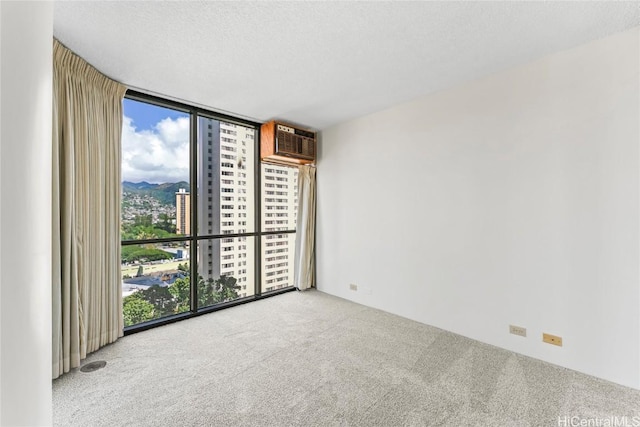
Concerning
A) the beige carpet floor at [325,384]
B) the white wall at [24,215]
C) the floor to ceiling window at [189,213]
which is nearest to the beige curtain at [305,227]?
the floor to ceiling window at [189,213]

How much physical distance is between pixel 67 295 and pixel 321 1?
2.70 m

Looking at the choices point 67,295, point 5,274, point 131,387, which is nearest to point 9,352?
point 5,274

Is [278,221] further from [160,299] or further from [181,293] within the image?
[160,299]

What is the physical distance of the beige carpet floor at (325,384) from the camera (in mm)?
1658

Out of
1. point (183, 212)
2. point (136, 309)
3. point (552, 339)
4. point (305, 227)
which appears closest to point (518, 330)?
point (552, 339)

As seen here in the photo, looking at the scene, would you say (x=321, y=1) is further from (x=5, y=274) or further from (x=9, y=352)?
(x=9, y=352)

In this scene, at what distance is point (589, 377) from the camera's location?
2.02 m

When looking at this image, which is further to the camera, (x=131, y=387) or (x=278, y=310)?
(x=278, y=310)

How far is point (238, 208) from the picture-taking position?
3.75 m

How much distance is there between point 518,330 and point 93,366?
3.47 metres

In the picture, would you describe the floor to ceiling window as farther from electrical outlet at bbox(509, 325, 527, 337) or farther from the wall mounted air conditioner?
electrical outlet at bbox(509, 325, 527, 337)

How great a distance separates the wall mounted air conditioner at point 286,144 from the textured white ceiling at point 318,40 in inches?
33.1

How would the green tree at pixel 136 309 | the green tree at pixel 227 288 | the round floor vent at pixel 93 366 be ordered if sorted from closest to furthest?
the round floor vent at pixel 93 366 → the green tree at pixel 136 309 → the green tree at pixel 227 288

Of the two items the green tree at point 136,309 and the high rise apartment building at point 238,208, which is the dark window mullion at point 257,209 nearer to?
the high rise apartment building at point 238,208
